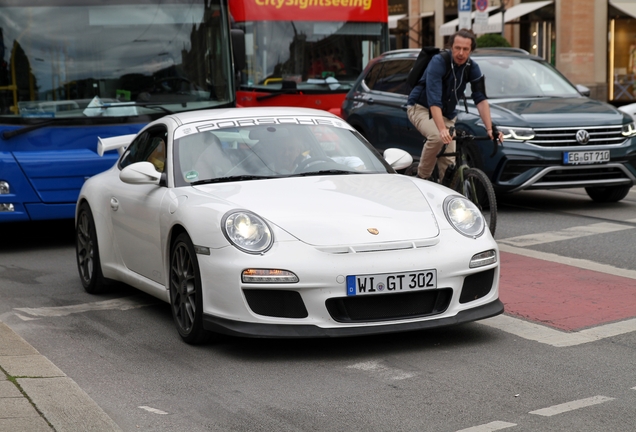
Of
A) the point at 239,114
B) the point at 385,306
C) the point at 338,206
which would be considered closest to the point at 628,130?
the point at 239,114

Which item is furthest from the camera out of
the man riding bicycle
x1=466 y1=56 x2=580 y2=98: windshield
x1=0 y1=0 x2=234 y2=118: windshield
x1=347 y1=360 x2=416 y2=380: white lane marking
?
x1=466 y1=56 x2=580 y2=98: windshield

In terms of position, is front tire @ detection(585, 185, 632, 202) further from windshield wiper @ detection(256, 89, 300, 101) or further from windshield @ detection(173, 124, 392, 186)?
windshield @ detection(173, 124, 392, 186)

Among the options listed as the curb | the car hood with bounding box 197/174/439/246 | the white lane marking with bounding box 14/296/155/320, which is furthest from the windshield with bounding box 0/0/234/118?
the curb

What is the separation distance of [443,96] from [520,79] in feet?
11.6

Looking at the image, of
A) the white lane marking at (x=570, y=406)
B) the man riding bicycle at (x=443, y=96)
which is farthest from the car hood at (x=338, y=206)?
the man riding bicycle at (x=443, y=96)

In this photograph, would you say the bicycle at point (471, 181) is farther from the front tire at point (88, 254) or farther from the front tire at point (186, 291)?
the front tire at point (186, 291)

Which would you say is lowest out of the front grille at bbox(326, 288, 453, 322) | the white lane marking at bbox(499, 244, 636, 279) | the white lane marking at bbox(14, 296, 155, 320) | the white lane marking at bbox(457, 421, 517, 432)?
the white lane marking at bbox(499, 244, 636, 279)

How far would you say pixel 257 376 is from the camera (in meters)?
5.45

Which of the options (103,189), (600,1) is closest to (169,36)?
(103,189)

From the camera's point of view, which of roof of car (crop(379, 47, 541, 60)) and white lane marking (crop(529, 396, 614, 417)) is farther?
roof of car (crop(379, 47, 541, 60))

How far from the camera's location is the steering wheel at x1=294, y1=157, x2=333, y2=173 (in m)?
6.77

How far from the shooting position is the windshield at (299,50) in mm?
16578

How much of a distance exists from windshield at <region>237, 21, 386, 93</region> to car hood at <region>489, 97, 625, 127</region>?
5.10 metres

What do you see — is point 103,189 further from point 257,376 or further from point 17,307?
point 257,376
